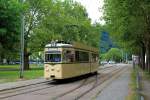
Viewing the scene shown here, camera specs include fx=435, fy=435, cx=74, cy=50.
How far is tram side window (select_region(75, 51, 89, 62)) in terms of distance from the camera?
122ft

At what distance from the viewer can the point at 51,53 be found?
112 ft

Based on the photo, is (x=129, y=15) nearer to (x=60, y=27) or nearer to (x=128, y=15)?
(x=128, y=15)

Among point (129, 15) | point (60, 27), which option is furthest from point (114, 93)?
point (60, 27)

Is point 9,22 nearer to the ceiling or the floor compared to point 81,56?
nearer to the ceiling

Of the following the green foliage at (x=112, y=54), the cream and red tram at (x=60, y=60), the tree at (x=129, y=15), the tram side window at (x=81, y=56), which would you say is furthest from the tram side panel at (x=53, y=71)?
the green foliage at (x=112, y=54)

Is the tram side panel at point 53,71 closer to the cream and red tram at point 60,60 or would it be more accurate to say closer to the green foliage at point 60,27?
the cream and red tram at point 60,60

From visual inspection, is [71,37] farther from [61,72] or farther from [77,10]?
[61,72]

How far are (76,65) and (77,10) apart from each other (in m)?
53.9

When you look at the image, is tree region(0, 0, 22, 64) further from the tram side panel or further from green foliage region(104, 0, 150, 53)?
the tram side panel

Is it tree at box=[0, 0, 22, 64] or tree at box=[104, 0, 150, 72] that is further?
tree at box=[0, 0, 22, 64]

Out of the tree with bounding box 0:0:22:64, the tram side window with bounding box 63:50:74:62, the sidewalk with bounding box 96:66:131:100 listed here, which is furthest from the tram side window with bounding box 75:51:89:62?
the tree with bounding box 0:0:22:64

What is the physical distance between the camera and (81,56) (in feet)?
130

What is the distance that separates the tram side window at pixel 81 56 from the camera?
37.3 meters

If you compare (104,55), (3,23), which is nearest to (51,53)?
(3,23)
